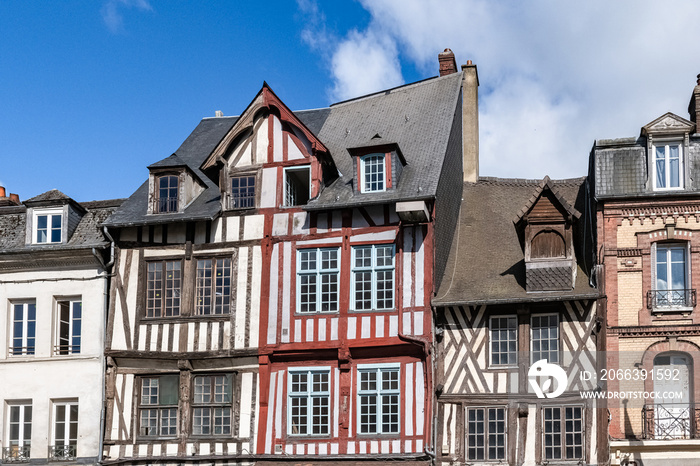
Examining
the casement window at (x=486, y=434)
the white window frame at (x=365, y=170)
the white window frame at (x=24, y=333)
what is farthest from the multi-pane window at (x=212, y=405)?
the casement window at (x=486, y=434)

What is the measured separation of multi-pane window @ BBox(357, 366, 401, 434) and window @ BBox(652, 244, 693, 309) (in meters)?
5.60

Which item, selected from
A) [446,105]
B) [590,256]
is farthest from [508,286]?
[446,105]

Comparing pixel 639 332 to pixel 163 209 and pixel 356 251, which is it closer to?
pixel 356 251

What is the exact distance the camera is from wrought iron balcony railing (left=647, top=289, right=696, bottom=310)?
22.0 metres

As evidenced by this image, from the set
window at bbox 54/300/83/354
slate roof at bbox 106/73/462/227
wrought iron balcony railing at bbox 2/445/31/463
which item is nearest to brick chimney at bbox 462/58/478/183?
slate roof at bbox 106/73/462/227

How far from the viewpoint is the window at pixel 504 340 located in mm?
22250

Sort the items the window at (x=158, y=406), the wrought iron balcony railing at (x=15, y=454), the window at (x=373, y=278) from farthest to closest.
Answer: the wrought iron balcony railing at (x=15, y=454) → the window at (x=158, y=406) → the window at (x=373, y=278)

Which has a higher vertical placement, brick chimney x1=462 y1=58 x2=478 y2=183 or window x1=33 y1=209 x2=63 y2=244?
brick chimney x1=462 y1=58 x2=478 y2=183

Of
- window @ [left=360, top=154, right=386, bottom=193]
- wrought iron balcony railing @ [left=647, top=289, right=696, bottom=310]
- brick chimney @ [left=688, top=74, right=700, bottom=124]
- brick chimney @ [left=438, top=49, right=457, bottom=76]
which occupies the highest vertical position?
brick chimney @ [left=438, top=49, right=457, bottom=76]

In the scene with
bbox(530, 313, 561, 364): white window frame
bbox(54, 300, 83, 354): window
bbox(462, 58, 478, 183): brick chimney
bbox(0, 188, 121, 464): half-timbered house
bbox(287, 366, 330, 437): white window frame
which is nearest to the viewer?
bbox(530, 313, 561, 364): white window frame

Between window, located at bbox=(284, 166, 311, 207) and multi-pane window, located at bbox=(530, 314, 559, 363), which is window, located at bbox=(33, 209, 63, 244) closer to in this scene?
window, located at bbox=(284, 166, 311, 207)

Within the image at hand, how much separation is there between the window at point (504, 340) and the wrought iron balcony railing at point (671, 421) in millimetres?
2838

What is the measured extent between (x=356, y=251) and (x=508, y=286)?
10.9ft

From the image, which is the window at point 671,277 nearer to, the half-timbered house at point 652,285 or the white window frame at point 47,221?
the half-timbered house at point 652,285
